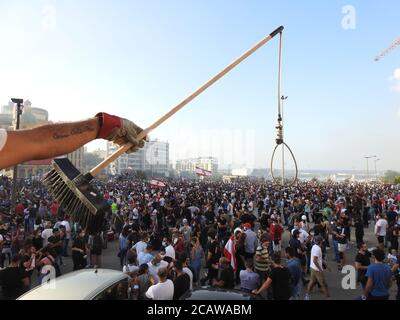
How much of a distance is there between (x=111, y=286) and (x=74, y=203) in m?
3.31

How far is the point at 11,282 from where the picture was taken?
6867mm

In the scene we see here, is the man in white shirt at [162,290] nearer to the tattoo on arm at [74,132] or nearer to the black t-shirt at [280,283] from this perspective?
the black t-shirt at [280,283]

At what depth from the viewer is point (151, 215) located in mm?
18188

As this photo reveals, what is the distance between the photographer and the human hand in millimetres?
2464

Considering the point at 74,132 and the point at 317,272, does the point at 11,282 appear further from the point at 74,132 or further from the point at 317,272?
the point at 317,272

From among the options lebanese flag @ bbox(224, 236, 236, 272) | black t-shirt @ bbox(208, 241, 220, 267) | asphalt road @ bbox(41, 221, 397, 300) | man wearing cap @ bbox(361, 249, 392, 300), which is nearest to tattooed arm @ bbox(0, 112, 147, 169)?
man wearing cap @ bbox(361, 249, 392, 300)

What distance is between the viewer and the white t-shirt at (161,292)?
6180 millimetres

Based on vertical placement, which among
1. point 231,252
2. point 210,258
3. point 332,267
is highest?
point 231,252

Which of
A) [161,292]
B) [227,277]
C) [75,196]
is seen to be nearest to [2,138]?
[75,196]

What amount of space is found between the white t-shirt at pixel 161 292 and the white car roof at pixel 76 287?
622 millimetres

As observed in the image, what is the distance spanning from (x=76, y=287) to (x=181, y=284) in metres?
2.37

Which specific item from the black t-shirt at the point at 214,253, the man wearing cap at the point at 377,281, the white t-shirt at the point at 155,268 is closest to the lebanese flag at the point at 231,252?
the black t-shirt at the point at 214,253

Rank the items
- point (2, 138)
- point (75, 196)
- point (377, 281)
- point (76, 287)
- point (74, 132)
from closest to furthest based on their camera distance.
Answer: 1. point (2, 138)
2. point (74, 132)
3. point (75, 196)
4. point (76, 287)
5. point (377, 281)
